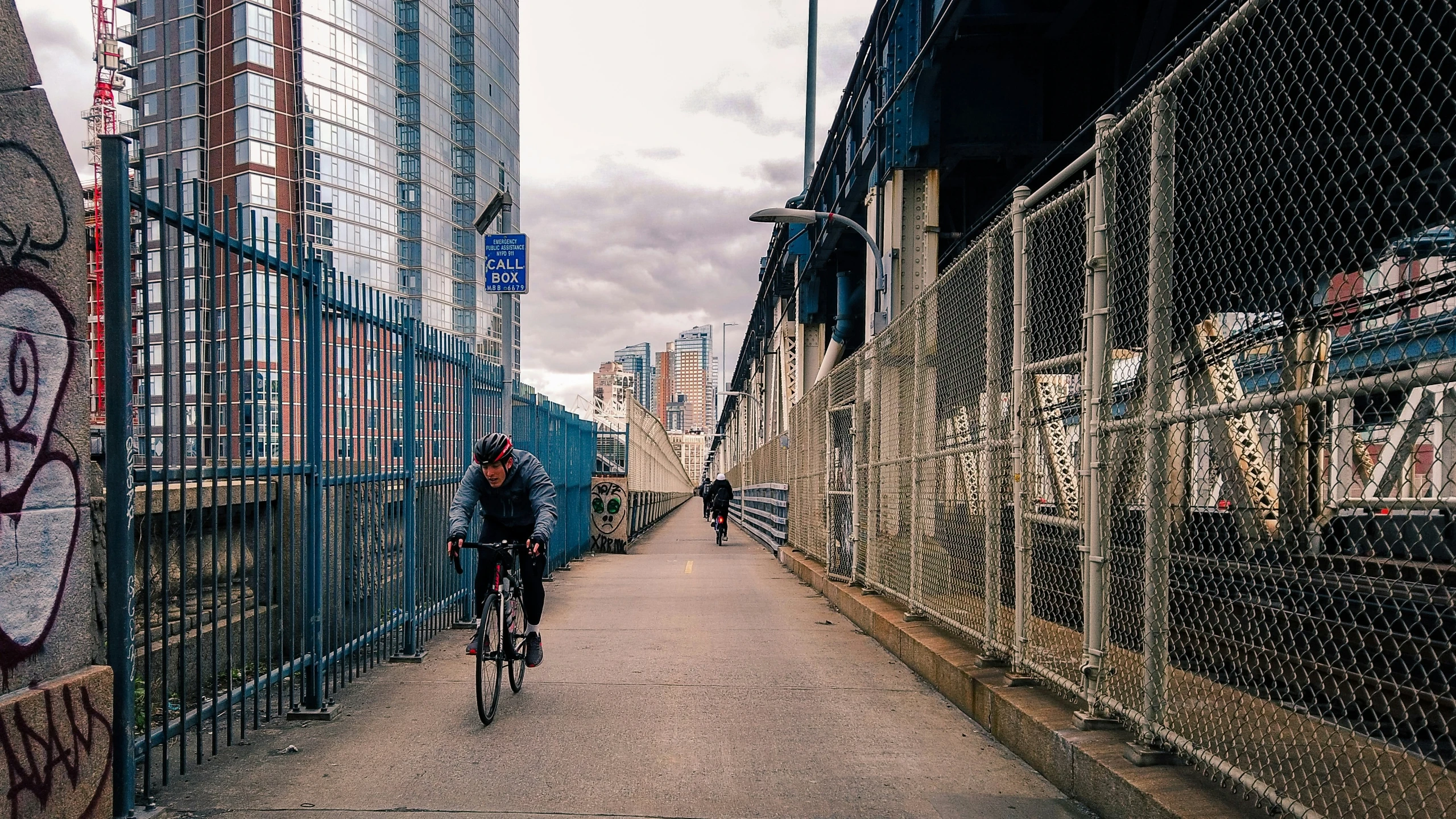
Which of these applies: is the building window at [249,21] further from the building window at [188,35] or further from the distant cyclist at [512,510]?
the distant cyclist at [512,510]

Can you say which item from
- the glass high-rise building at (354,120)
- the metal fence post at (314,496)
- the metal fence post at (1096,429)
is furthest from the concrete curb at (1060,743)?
the glass high-rise building at (354,120)

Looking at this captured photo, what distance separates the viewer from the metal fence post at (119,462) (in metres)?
3.98

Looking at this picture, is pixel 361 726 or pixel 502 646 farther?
pixel 502 646

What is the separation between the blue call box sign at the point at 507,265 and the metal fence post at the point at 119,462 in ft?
23.5

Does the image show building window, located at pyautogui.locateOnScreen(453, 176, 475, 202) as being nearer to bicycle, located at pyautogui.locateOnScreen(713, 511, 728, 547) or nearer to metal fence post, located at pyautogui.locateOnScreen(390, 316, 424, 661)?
bicycle, located at pyautogui.locateOnScreen(713, 511, 728, 547)

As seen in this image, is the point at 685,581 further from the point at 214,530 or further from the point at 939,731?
the point at 214,530

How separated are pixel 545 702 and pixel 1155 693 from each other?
3.80m

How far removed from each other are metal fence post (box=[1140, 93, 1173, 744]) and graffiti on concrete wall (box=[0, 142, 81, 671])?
4.08 m

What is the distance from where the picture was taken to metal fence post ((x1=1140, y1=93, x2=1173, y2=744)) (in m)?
4.02

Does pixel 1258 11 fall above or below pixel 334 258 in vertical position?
below

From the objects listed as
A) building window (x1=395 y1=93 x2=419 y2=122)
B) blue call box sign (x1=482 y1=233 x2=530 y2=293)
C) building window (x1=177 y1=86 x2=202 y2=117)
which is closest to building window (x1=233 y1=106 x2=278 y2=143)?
building window (x1=177 y1=86 x2=202 y2=117)

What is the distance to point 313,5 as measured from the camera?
237 feet

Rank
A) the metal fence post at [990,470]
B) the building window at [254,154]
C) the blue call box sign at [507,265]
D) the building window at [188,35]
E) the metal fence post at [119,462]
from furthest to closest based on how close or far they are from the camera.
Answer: the building window at [254,154] < the building window at [188,35] < the blue call box sign at [507,265] < the metal fence post at [990,470] < the metal fence post at [119,462]

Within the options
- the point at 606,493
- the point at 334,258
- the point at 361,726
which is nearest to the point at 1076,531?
the point at 361,726
